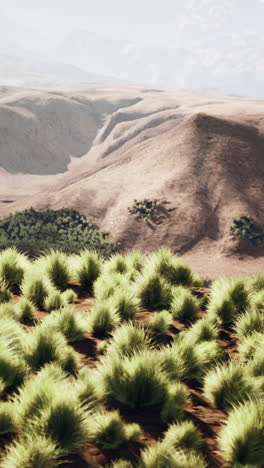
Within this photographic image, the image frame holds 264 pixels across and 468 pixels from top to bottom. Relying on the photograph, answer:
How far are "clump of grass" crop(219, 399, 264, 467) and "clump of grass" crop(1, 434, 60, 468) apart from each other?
1.32 m

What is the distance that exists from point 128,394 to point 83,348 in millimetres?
1298

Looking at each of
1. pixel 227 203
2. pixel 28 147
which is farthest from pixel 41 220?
pixel 28 147

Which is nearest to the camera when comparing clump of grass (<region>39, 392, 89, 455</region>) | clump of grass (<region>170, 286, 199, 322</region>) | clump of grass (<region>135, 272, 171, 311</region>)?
clump of grass (<region>39, 392, 89, 455</region>)

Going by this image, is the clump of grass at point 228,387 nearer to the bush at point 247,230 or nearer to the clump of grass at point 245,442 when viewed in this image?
the clump of grass at point 245,442

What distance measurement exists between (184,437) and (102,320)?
2301mm

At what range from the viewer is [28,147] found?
276 ft

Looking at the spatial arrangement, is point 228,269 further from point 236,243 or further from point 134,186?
point 134,186

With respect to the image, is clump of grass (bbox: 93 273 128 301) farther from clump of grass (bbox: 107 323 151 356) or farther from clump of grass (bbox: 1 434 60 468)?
clump of grass (bbox: 1 434 60 468)

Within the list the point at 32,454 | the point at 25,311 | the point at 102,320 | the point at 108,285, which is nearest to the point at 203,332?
the point at 102,320

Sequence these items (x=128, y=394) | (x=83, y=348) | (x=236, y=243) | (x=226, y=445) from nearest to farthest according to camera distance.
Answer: (x=226, y=445)
(x=128, y=394)
(x=83, y=348)
(x=236, y=243)

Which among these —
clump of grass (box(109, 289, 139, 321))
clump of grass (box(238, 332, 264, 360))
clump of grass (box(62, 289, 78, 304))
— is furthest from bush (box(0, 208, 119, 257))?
clump of grass (box(238, 332, 264, 360))

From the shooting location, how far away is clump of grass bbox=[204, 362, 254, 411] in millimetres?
3957

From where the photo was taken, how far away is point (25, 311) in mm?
5535

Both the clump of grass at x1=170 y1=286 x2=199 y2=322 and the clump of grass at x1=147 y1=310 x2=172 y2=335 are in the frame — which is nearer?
the clump of grass at x1=147 y1=310 x2=172 y2=335
